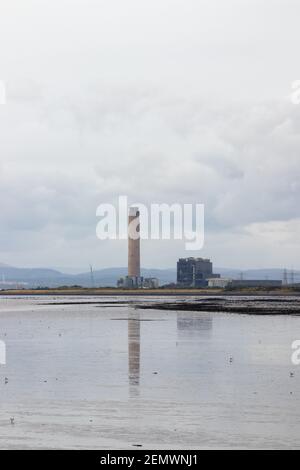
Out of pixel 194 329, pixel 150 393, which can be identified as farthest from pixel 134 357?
pixel 194 329

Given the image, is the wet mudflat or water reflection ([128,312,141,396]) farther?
water reflection ([128,312,141,396])

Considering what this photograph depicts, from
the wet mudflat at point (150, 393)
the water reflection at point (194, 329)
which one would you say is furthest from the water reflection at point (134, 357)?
the water reflection at point (194, 329)

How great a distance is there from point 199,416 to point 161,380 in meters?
9.24

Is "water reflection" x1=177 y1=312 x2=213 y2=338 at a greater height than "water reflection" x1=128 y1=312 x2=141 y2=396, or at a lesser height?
greater

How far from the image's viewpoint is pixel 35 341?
62.6 metres

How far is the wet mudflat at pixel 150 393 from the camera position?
25656mm

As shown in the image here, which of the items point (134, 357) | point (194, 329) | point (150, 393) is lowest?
point (150, 393)

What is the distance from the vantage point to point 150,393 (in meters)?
34.0

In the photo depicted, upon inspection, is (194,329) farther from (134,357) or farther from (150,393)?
(150,393)

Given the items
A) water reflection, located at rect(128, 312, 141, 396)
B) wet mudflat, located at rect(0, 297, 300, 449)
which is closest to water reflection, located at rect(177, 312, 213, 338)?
water reflection, located at rect(128, 312, 141, 396)

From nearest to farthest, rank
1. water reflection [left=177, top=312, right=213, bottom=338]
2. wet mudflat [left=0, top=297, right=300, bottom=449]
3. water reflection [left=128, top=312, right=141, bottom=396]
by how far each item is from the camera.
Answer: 1. wet mudflat [left=0, top=297, right=300, bottom=449]
2. water reflection [left=128, top=312, right=141, bottom=396]
3. water reflection [left=177, top=312, right=213, bottom=338]

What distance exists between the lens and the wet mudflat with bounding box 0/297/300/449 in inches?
1010

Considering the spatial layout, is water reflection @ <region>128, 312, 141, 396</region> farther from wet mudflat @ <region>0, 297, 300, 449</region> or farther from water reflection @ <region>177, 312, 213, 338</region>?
water reflection @ <region>177, 312, 213, 338</region>
